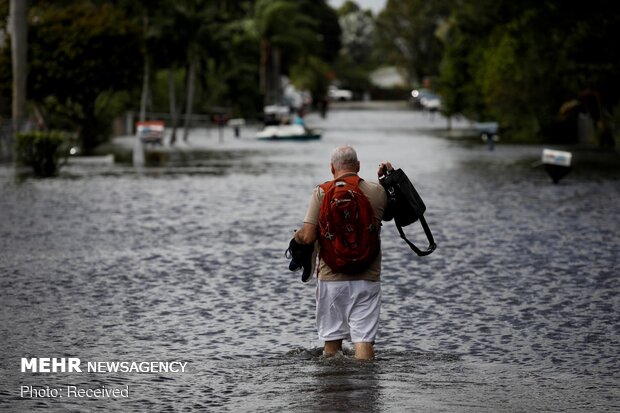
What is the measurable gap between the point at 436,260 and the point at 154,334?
18.9ft

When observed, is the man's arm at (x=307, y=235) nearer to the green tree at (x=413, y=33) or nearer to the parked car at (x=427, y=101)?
the parked car at (x=427, y=101)

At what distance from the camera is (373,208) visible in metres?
9.30

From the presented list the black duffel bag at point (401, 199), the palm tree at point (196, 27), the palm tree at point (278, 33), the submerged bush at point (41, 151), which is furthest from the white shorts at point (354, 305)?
the palm tree at point (278, 33)

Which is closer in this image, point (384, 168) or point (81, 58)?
point (384, 168)

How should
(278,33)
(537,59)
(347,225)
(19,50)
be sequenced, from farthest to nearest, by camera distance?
(278,33) → (537,59) → (19,50) → (347,225)

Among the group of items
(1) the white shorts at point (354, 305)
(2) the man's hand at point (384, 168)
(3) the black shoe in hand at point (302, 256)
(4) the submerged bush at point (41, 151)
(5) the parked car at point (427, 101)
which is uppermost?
(2) the man's hand at point (384, 168)

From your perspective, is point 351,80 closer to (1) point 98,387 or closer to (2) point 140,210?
(2) point 140,210

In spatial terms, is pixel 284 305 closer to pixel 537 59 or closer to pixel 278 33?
pixel 537 59

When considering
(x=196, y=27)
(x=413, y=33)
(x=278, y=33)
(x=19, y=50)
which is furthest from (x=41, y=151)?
(x=413, y=33)

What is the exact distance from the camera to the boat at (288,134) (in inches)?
2291

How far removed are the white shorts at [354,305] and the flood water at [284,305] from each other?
0.24m

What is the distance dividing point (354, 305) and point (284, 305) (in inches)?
126

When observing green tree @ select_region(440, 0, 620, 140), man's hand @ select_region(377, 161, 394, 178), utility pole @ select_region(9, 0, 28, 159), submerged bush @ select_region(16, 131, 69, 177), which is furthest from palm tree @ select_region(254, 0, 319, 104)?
man's hand @ select_region(377, 161, 394, 178)

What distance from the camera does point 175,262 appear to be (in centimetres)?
1579
